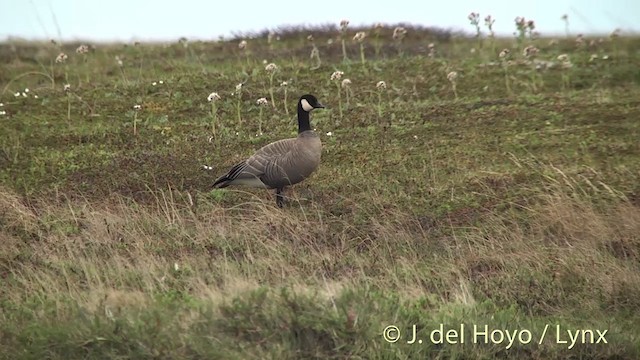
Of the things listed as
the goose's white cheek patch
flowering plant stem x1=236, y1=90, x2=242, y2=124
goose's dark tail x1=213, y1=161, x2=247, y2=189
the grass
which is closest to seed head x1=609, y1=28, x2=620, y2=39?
the grass

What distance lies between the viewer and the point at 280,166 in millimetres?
16406

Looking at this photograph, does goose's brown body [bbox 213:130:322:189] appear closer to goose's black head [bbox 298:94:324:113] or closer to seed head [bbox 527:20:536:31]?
goose's black head [bbox 298:94:324:113]

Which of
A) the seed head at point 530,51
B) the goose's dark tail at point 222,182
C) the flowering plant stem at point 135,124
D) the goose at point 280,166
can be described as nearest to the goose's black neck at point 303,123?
the goose at point 280,166

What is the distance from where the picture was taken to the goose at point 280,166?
16406 millimetres

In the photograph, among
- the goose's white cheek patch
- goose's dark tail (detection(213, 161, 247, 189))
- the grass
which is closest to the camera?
the grass

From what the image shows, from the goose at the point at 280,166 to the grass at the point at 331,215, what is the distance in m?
0.42

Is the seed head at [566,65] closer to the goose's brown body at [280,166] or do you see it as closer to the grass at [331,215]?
the grass at [331,215]

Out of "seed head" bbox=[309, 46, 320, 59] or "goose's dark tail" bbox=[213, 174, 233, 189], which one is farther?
"seed head" bbox=[309, 46, 320, 59]

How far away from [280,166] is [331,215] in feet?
3.76

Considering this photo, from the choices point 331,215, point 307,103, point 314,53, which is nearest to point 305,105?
point 307,103

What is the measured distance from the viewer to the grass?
10.3 meters

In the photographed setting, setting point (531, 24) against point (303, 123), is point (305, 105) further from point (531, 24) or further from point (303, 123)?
point (531, 24)

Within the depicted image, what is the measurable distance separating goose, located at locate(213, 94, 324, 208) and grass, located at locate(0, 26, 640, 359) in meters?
0.42

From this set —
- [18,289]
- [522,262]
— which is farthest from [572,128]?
[18,289]
